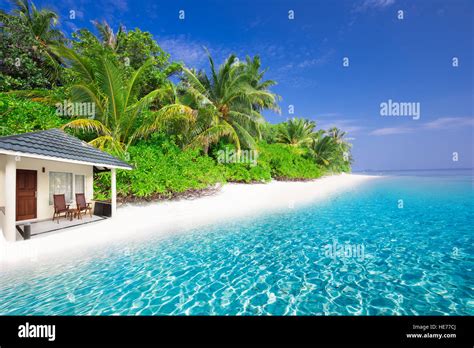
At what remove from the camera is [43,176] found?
838 centimetres

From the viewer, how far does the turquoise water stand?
3520mm

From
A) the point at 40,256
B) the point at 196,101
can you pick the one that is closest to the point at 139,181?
the point at 40,256

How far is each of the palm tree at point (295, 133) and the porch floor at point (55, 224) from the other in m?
26.0

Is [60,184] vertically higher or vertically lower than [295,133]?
lower

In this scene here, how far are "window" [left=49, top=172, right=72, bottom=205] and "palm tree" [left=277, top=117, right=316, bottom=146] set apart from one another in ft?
85.8

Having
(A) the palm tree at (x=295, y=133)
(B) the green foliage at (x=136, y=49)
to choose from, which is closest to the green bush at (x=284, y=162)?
(A) the palm tree at (x=295, y=133)

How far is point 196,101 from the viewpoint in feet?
51.0

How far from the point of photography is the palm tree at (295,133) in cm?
3070

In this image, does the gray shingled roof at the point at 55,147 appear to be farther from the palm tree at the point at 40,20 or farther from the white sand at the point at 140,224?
the palm tree at the point at 40,20

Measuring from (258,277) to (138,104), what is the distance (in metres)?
10.5

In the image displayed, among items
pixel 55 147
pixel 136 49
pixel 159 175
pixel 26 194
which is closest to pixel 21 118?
pixel 26 194

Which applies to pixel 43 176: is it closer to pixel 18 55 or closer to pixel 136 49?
pixel 18 55

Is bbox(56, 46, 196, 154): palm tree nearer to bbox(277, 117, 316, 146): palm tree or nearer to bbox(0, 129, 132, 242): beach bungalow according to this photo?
bbox(0, 129, 132, 242): beach bungalow
